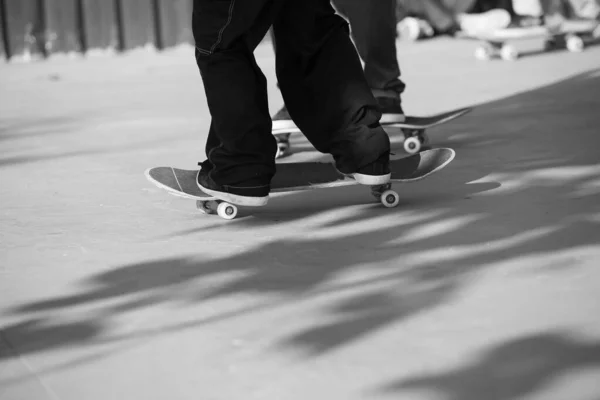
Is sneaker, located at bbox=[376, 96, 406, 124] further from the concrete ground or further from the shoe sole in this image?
the shoe sole

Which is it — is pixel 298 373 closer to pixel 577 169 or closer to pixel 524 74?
pixel 577 169

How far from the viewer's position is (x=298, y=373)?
1.69 m

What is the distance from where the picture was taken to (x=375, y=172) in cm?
289

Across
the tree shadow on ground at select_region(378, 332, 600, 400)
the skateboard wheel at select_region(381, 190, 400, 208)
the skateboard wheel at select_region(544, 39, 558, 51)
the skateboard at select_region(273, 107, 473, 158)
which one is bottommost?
the skateboard wheel at select_region(544, 39, 558, 51)

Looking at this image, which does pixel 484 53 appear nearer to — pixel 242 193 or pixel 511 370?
pixel 242 193

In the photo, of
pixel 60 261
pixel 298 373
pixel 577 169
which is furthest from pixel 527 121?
pixel 298 373

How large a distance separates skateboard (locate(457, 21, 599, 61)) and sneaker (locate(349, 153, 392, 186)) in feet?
14.5

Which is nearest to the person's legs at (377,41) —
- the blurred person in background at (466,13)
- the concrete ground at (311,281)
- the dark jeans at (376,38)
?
the dark jeans at (376,38)

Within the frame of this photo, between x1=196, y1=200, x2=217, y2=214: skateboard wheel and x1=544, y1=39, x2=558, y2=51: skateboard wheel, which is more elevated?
x1=196, y1=200, x2=217, y2=214: skateboard wheel

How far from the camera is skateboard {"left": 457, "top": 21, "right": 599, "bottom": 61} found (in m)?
7.14

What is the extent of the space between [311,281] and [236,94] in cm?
73

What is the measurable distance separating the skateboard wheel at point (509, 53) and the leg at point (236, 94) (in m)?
4.58

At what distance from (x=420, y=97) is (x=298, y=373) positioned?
3948 mm

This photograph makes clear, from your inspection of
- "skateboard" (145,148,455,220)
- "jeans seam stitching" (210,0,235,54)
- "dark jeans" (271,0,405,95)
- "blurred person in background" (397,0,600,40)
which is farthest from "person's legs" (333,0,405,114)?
"blurred person in background" (397,0,600,40)
